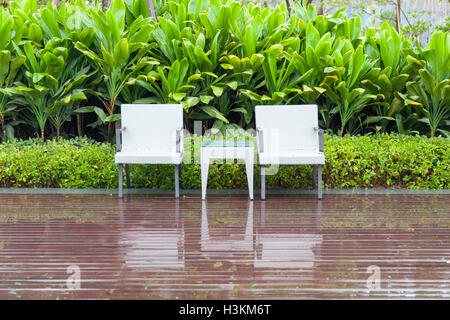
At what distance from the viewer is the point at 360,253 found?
3.37 metres

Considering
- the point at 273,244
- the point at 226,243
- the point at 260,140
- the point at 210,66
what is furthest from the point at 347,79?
the point at 226,243

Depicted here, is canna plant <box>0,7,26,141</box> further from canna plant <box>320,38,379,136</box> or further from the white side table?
canna plant <box>320,38,379,136</box>

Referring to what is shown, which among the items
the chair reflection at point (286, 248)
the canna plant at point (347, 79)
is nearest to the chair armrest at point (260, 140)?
the canna plant at point (347, 79)

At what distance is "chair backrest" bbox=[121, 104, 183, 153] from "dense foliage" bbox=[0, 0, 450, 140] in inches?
11.5

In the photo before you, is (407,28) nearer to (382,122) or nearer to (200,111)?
(382,122)

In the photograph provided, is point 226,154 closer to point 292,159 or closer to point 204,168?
point 204,168

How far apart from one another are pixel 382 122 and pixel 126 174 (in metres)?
3.04

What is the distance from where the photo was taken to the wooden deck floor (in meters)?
2.75

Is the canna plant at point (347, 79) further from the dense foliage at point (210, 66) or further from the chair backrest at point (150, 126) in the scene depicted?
the chair backrest at point (150, 126)

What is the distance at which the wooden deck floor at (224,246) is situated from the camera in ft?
9.02

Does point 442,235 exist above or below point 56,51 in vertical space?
below

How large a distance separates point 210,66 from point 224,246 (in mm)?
2960

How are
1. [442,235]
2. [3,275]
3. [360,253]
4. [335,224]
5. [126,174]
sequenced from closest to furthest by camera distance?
1. [3,275]
2. [360,253]
3. [442,235]
4. [335,224]
5. [126,174]
